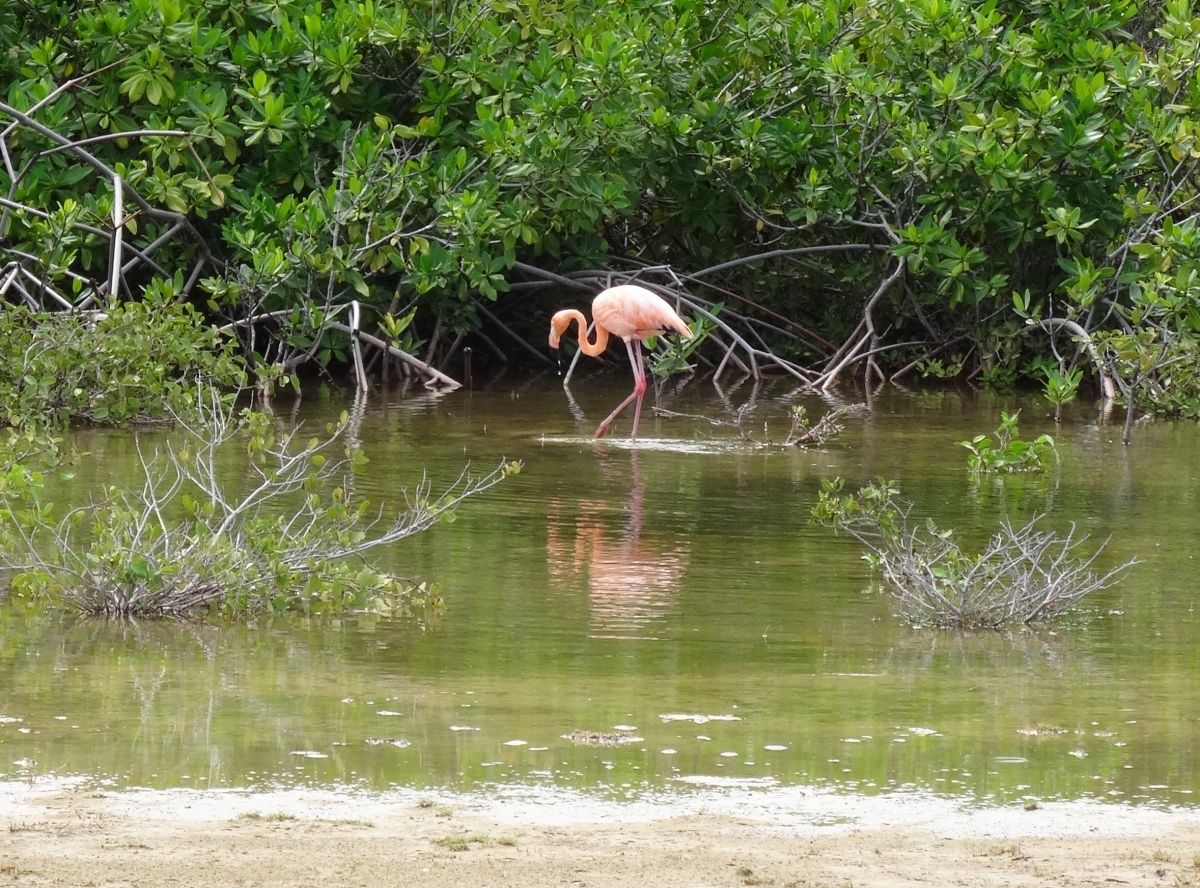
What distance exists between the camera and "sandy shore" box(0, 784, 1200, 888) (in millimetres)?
4137

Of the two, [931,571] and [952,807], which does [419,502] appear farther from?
[952,807]

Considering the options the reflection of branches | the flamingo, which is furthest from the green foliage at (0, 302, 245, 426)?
the reflection of branches

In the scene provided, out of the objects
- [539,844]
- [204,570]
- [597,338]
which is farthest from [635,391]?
[539,844]

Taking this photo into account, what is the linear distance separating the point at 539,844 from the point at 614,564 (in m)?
4.07

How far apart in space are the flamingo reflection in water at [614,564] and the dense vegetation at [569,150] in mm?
6185

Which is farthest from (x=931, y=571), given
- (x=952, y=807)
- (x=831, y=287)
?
(x=831, y=287)

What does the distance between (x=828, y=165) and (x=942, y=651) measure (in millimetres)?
12455

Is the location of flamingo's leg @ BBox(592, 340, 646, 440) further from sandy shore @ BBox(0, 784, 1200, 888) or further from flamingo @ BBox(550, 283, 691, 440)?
sandy shore @ BBox(0, 784, 1200, 888)

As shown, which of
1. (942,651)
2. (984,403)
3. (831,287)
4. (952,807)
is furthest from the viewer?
(831,287)

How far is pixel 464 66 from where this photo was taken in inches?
671

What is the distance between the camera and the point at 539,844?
14.4 feet

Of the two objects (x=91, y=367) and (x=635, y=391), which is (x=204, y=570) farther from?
(x=635, y=391)

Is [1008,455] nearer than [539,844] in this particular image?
No

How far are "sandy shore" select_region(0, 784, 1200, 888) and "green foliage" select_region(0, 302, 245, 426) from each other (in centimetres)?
810
